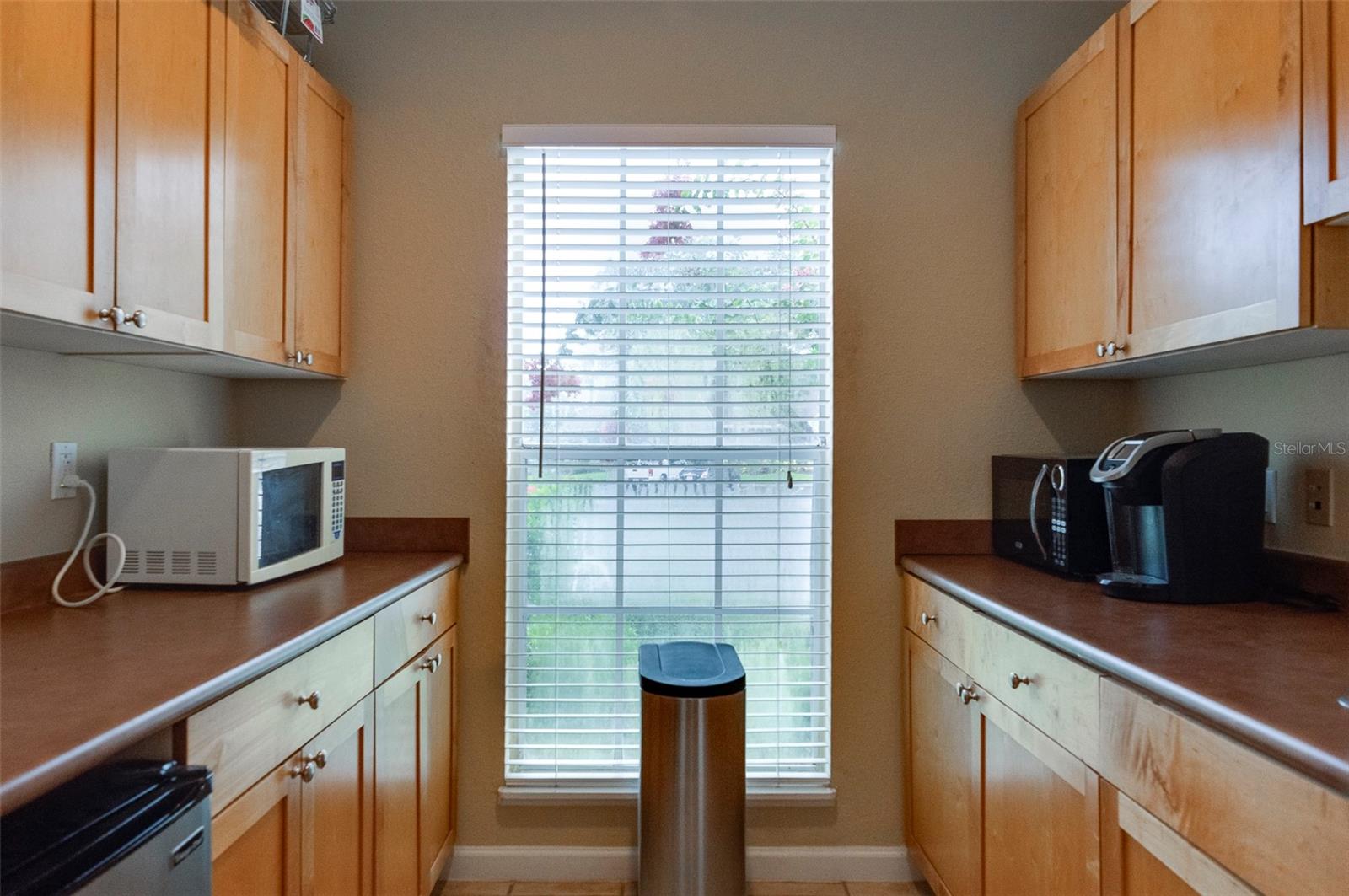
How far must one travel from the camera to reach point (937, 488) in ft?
7.46

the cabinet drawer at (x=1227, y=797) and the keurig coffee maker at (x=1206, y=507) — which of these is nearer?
the cabinet drawer at (x=1227, y=797)

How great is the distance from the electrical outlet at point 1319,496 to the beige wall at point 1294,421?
0.04ft

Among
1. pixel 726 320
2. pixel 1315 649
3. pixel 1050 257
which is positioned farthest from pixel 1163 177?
pixel 726 320

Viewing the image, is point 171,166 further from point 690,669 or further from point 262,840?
point 690,669

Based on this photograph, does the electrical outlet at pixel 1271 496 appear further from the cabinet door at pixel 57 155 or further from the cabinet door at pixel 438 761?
the cabinet door at pixel 57 155

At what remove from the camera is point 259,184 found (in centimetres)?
176

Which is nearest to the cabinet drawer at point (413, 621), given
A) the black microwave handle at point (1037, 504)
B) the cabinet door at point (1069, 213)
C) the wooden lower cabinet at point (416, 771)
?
the wooden lower cabinet at point (416, 771)

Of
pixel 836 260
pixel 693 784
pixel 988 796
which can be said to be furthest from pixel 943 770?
pixel 836 260

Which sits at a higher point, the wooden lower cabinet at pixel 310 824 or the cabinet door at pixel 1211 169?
the cabinet door at pixel 1211 169

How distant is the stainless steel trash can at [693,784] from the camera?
6.03ft

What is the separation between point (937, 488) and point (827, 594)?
0.47 m

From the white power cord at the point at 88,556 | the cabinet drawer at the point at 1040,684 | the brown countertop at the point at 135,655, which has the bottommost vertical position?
the cabinet drawer at the point at 1040,684

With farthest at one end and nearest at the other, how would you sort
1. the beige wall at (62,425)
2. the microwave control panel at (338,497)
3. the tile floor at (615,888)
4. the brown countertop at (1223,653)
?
the tile floor at (615,888)
the microwave control panel at (338,497)
the beige wall at (62,425)
the brown countertop at (1223,653)

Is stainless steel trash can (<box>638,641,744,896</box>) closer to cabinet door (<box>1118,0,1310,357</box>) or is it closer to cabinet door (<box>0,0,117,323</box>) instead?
cabinet door (<box>1118,0,1310,357</box>)
